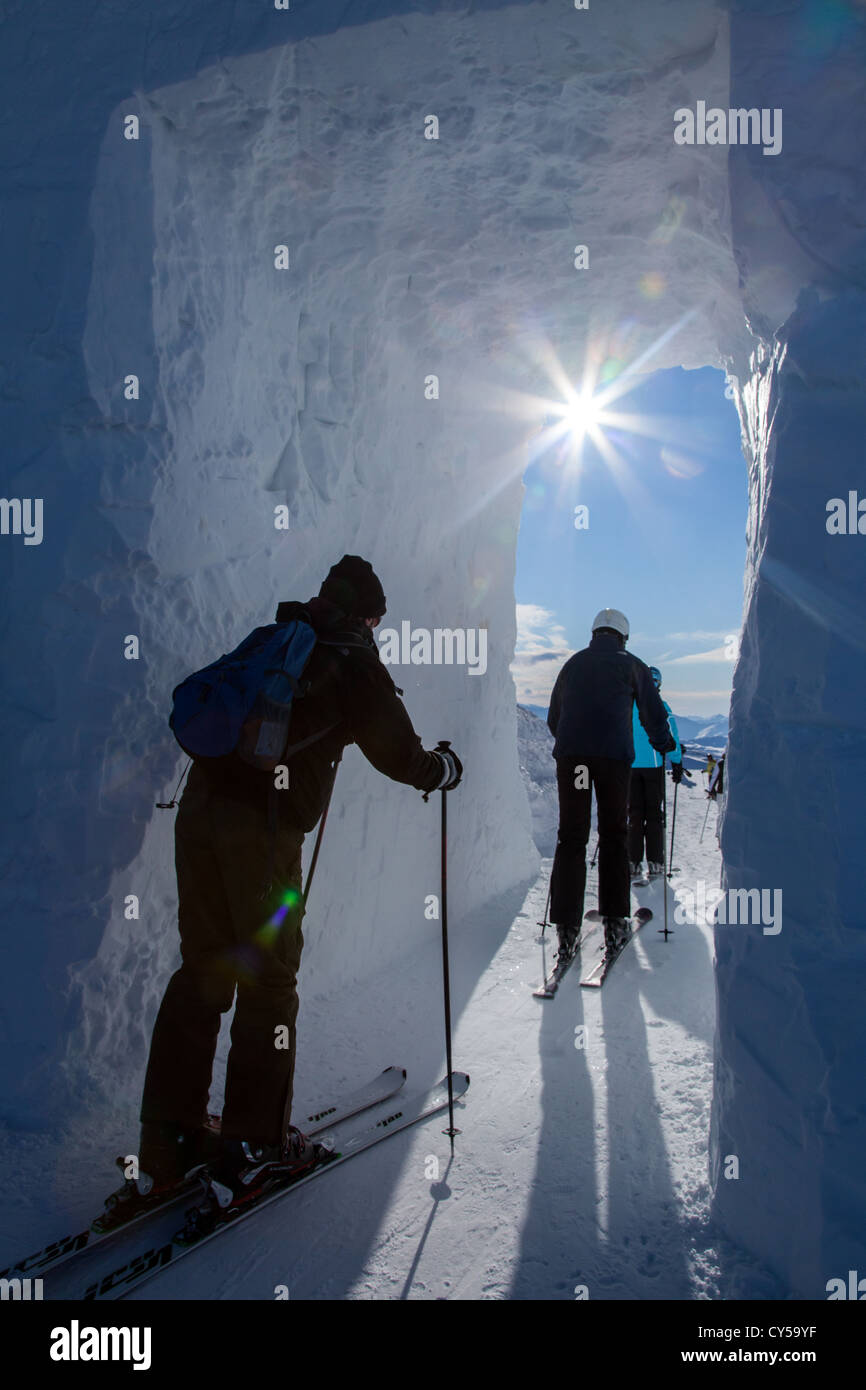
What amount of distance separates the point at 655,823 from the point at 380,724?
15.1 ft

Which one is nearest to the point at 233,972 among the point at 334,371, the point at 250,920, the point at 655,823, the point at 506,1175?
the point at 250,920

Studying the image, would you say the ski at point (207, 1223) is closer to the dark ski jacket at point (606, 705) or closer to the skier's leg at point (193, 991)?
the skier's leg at point (193, 991)

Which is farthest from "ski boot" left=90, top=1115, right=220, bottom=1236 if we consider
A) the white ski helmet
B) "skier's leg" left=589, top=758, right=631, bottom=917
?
the white ski helmet

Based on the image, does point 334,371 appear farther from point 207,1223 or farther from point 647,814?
point 647,814

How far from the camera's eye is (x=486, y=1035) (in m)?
3.77

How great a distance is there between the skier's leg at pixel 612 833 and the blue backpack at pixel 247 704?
2.45 metres

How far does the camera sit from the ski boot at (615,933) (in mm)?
4629

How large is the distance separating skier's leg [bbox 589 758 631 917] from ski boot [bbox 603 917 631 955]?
1.9 inches

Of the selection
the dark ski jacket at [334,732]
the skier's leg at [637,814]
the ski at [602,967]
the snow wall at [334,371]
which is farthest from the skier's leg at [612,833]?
the dark ski jacket at [334,732]

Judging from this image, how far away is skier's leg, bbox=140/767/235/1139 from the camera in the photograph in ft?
7.95

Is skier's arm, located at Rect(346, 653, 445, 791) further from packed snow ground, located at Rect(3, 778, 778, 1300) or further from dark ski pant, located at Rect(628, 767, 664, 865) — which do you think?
dark ski pant, located at Rect(628, 767, 664, 865)

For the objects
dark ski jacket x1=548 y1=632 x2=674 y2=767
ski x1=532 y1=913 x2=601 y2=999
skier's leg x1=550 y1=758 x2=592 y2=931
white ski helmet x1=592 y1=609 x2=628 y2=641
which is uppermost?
white ski helmet x1=592 y1=609 x2=628 y2=641

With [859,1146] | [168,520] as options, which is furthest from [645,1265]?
[168,520]

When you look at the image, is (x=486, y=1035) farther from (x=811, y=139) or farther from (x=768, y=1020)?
(x=811, y=139)
